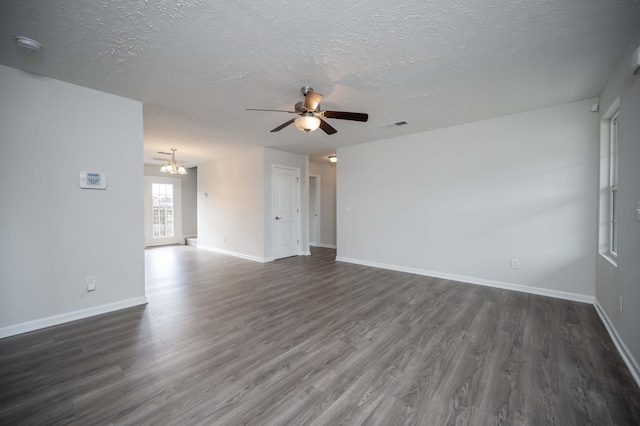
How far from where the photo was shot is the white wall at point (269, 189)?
567 centimetres

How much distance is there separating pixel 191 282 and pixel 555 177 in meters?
5.50

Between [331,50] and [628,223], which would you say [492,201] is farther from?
[331,50]

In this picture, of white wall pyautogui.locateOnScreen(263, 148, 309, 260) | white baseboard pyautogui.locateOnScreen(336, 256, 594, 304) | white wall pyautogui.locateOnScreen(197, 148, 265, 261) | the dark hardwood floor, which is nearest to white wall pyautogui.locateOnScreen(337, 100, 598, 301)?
white baseboard pyautogui.locateOnScreen(336, 256, 594, 304)

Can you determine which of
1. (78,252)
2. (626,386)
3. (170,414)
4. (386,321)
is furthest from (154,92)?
(626,386)

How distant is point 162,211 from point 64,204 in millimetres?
5797

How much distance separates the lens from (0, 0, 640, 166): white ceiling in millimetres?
1712

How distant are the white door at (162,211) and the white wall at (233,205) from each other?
129cm

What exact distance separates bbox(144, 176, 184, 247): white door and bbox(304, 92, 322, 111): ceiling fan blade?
708 cm

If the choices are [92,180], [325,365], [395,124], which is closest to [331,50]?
[395,124]

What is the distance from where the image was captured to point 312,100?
254 cm

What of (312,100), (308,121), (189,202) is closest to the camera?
(312,100)

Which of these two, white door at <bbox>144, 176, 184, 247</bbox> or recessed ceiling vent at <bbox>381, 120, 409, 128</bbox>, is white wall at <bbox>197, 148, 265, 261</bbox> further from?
recessed ceiling vent at <bbox>381, 120, 409, 128</bbox>

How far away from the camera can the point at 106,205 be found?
2.95 meters

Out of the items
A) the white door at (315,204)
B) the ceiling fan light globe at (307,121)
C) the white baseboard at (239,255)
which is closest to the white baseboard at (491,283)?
the white baseboard at (239,255)
